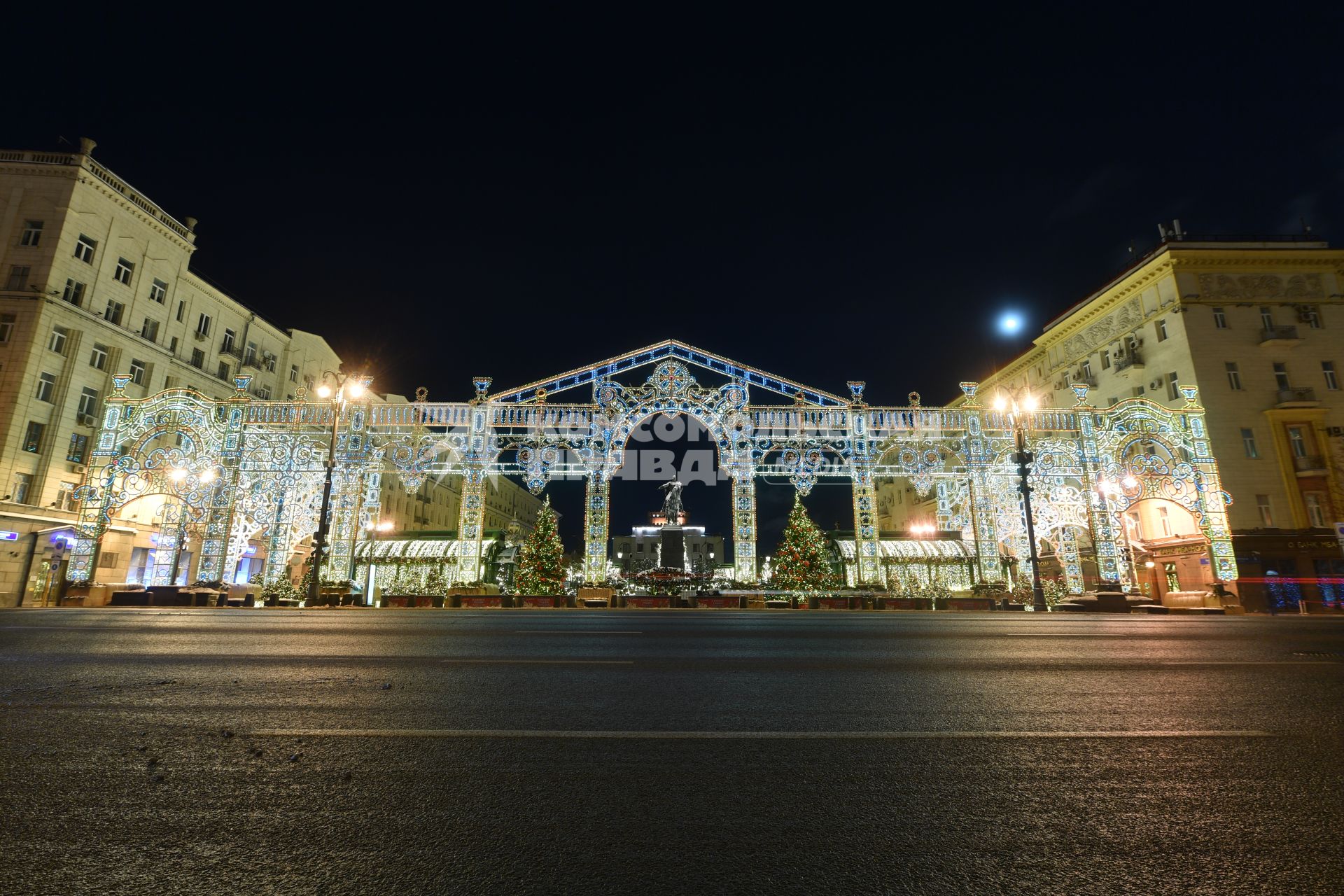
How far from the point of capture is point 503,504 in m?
79.5

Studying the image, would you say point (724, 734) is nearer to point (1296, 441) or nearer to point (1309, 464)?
point (1309, 464)

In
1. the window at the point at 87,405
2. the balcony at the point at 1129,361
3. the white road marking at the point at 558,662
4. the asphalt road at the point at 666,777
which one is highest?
the balcony at the point at 1129,361

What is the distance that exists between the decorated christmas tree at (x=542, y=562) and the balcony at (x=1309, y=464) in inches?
1487

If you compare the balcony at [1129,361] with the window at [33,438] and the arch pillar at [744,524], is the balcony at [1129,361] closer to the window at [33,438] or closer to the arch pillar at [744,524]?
the arch pillar at [744,524]

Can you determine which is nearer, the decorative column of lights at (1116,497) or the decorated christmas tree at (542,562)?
the decorative column of lights at (1116,497)

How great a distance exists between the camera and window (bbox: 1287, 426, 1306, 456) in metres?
33.1

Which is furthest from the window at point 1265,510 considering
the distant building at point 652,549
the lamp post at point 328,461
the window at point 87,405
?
the distant building at point 652,549

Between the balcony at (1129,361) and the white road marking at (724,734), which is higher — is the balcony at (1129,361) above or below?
above

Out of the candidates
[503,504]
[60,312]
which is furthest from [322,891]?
[503,504]

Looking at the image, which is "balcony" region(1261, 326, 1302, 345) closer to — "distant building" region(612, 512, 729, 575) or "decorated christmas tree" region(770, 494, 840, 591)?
"decorated christmas tree" region(770, 494, 840, 591)

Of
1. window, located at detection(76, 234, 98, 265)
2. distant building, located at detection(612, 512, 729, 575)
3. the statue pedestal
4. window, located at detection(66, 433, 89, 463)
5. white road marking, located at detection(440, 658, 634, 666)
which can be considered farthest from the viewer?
distant building, located at detection(612, 512, 729, 575)

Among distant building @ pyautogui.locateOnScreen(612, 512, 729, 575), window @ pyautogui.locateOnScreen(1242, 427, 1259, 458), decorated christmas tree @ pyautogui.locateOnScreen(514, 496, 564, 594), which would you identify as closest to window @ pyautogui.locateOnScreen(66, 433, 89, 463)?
decorated christmas tree @ pyautogui.locateOnScreen(514, 496, 564, 594)

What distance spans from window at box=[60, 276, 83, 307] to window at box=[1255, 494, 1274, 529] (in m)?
60.2

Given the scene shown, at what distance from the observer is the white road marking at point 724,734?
402 centimetres
